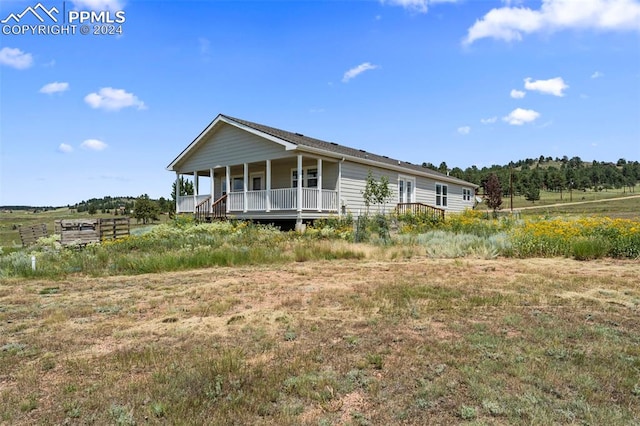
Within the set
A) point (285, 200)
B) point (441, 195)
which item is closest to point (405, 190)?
point (441, 195)

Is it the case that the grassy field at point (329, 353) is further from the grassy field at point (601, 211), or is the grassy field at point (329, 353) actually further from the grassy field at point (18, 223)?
the grassy field at point (18, 223)

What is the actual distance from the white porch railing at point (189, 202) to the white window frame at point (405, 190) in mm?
10268

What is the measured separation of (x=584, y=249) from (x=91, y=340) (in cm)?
950

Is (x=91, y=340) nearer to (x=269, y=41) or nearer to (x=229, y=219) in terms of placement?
(x=269, y=41)

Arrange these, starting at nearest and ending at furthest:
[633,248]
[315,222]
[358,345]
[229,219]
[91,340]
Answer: [358,345] → [91,340] → [633,248] → [315,222] → [229,219]

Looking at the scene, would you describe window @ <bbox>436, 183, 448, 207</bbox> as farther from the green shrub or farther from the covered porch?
the green shrub

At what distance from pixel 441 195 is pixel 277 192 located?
13.5 meters

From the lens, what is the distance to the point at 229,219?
18047mm

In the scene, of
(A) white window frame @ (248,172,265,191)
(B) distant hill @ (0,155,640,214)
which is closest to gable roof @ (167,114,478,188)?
(A) white window frame @ (248,172,265,191)

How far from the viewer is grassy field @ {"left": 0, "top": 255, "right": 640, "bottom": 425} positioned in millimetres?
2604

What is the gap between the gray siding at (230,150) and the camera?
17703 mm

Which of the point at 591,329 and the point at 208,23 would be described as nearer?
the point at 591,329

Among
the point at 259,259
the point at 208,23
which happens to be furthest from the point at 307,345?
the point at 208,23

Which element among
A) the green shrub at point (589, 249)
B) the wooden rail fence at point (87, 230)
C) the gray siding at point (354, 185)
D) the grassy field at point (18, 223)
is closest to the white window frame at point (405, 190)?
the gray siding at point (354, 185)
